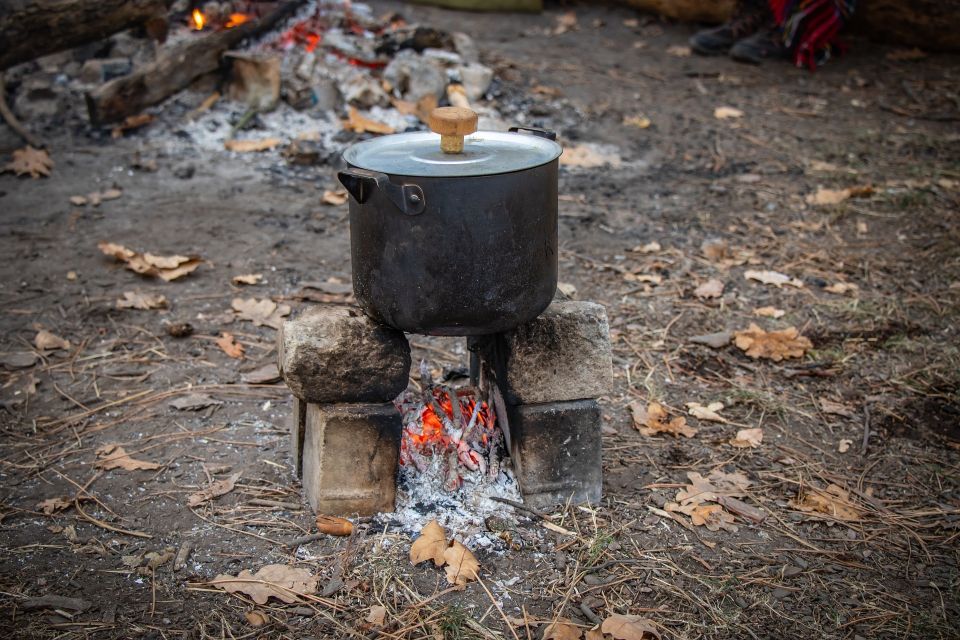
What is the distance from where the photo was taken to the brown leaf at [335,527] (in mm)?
2797

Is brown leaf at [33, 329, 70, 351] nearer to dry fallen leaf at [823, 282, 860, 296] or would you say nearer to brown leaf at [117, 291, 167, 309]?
brown leaf at [117, 291, 167, 309]

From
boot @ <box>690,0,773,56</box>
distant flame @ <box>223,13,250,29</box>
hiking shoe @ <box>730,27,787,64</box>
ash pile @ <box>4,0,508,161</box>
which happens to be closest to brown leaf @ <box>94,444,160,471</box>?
ash pile @ <box>4,0,508,161</box>

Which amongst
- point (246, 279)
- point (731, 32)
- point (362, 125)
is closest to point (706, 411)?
point (246, 279)

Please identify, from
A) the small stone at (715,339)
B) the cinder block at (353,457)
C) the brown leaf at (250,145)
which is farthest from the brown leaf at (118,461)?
the brown leaf at (250,145)

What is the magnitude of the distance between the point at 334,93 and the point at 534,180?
184 inches

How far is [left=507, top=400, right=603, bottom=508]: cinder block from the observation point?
115 inches

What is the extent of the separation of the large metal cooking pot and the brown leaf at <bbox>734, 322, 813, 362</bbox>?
5.80 feet

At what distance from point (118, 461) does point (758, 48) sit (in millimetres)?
7391

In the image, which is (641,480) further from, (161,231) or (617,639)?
(161,231)

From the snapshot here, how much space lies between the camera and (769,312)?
4367 mm

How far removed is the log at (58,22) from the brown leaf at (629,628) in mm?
5425

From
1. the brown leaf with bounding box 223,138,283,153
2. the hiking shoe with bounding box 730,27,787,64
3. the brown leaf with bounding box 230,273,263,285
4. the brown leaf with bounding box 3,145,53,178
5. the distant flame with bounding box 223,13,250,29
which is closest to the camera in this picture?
the brown leaf with bounding box 230,273,263,285

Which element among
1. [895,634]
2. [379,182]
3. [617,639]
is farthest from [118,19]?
[895,634]

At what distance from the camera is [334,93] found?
6695mm
